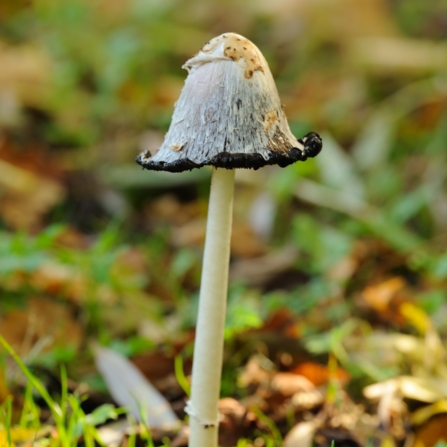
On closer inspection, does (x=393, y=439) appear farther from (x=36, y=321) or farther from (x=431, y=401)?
(x=36, y=321)

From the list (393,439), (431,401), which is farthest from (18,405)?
(431,401)

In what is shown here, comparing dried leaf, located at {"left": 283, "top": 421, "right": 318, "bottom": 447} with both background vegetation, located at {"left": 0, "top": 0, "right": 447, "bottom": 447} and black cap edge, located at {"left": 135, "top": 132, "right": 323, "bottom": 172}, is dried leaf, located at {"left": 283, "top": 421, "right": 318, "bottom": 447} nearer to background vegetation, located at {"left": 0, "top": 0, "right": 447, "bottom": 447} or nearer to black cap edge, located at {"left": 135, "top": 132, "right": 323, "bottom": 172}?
background vegetation, located at {"left": 0, "top": 0, "right": 447, "bottom": 447}

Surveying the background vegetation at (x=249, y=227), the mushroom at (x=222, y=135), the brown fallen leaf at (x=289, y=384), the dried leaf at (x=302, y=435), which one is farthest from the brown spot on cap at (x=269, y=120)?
the brown fallen leaf at (x=289, y=384)

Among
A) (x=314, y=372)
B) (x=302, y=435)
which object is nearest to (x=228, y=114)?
(x=302, y=435)

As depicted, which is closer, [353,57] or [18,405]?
[18,405]

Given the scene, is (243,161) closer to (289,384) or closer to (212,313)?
(212,313)

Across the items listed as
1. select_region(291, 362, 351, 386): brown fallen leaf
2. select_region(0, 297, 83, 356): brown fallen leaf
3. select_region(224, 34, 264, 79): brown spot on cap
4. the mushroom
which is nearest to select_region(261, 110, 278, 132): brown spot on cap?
the mushroom

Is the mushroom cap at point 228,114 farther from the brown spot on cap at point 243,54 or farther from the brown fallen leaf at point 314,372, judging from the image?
the brown fallen leaf at point 314,372
